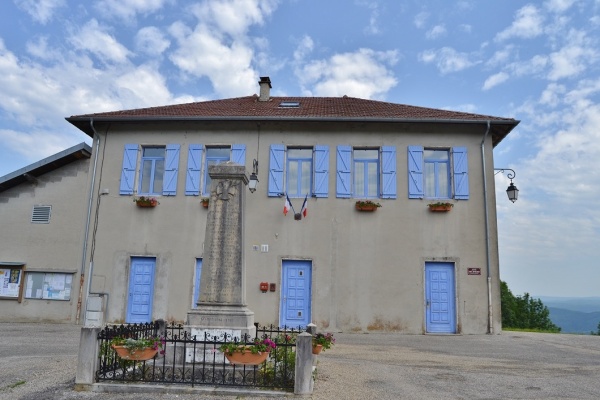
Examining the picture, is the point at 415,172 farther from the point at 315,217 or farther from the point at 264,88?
the point at 264,88

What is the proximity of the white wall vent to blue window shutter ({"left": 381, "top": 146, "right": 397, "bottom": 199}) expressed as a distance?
1016 cm

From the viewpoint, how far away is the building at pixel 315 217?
1366cm

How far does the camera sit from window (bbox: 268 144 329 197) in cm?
1427

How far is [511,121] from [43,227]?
14231 mm

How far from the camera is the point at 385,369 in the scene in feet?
25.1

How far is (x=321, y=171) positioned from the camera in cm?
1434

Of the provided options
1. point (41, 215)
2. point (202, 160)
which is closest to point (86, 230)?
point (41, 215)

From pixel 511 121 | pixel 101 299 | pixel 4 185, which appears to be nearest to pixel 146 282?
pixel 101 299

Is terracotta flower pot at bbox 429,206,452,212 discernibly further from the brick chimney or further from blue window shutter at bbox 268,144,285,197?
the brick chimney

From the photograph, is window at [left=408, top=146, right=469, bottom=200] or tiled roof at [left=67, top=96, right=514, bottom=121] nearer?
window at [left=408, top=146, right=469, bottom=200]

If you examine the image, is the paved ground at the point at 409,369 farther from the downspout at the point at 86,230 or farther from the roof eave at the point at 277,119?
the roof eave at the point at 277,119

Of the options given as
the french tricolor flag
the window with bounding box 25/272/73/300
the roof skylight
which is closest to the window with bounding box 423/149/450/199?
the french tricolor flag

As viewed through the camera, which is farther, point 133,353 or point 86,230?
point 86,230

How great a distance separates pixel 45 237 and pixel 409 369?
38.7ft
